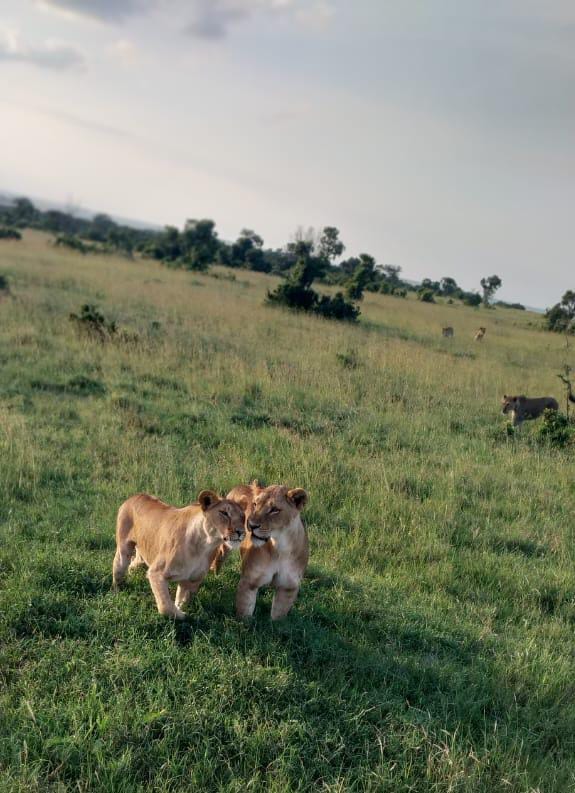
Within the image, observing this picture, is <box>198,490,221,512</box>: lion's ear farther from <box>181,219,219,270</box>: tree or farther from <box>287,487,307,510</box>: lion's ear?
<box>181,219,219,270</box>: tree

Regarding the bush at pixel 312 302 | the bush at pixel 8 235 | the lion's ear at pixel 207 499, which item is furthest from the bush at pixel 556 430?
the bush at pixel 8 235

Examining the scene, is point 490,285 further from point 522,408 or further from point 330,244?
point 522,408

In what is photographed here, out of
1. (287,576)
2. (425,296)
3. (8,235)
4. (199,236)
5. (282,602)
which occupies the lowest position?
(282,602)

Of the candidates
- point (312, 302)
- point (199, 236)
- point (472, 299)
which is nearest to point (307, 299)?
point (312, 302)

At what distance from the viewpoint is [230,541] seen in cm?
323

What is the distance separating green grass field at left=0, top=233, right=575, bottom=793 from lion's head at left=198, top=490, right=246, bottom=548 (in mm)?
777

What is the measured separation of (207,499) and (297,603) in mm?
1301

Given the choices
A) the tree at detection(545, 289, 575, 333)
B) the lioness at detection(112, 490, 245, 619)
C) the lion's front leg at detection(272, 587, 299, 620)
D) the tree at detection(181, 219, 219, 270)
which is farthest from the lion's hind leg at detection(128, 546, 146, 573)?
the tree at detection(181, 219, 219, 270)

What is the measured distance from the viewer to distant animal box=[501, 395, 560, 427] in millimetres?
10055

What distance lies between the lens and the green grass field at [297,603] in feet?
9.55

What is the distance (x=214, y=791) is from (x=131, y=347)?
31.8ft

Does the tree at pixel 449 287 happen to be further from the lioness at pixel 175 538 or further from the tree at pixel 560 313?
the lioness at pixel 175 538

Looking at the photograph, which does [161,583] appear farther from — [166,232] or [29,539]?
[166,232]

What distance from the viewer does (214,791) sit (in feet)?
8.88
